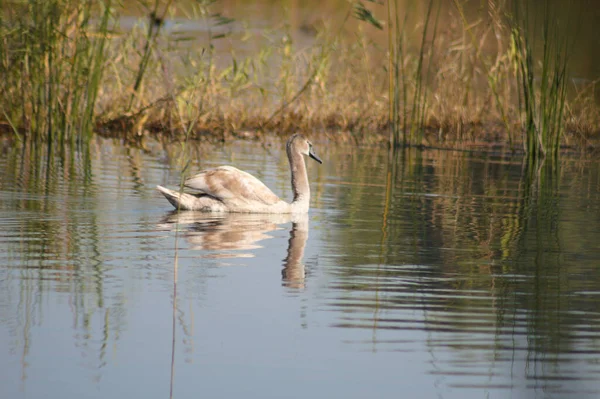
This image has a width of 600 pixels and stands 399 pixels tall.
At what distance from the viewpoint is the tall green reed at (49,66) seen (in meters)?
15.0

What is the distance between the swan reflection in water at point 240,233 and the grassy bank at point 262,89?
4.19 metres

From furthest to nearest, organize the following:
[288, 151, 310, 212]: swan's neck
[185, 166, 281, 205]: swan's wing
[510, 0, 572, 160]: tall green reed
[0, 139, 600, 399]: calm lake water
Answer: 1. [510, 0, 572, 160]: tall green reed
2. [288, 151, 310, 212]: swan's neck
3. [185, 166, 281, 205]: swan's wing
4. [0, 139, 600, 399]: calm lake water

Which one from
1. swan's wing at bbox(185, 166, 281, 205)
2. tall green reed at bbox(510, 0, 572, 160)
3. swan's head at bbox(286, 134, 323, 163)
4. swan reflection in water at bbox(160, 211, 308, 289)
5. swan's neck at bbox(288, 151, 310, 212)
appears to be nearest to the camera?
swan reflection in water at bbox(160, 211, 308, 289)

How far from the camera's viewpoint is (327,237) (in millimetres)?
10000

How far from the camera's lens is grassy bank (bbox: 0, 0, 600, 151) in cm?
1550

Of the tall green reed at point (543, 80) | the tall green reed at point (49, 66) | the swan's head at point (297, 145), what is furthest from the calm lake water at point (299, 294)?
the tall green reed at point (543, 80)

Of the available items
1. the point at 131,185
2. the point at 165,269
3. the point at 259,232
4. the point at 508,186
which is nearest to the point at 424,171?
the point at 508,186

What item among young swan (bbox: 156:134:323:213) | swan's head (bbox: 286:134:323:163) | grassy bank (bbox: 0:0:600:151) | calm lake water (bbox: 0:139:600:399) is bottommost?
calm lake water (bbox: 0:139:600:399)

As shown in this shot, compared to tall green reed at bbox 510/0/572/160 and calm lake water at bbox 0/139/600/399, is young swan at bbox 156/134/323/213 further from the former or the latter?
tall green reed at bbox 510/0/572/160

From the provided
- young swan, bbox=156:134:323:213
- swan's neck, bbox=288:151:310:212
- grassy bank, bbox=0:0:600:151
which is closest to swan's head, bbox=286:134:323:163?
swan's neck, bbox=288:151:310:212

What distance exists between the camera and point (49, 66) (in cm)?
1513

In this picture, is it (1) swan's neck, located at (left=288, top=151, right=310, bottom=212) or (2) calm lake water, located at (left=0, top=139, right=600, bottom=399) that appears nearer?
(2) calm lake water, located at (left=0, top=139, right=600, bottom=399)

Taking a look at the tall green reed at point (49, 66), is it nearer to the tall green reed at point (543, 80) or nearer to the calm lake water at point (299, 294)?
the calm lake water at point (299, 294)

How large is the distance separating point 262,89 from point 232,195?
5.63 meters
